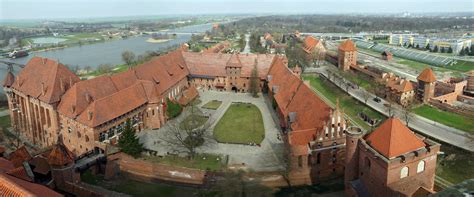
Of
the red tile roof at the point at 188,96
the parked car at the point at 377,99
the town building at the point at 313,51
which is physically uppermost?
the town building at the point at 313,51

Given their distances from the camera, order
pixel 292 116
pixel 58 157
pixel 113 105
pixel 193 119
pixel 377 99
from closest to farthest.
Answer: pixel 58 157 → pixel 292 116 → pixel 113 105 → pixel 193 119 → pixel 377 99

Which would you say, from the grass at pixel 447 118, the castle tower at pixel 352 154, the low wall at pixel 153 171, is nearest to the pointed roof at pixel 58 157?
the low wall at pixel 153 171

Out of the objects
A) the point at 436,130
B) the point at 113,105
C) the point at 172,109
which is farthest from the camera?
the point at 172,109

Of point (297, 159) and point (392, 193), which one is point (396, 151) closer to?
point (392, 193)

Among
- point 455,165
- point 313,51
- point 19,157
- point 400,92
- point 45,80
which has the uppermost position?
point 45,80

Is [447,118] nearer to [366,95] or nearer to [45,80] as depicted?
[366,95]

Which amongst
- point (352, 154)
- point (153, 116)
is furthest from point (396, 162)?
point (153, 116)

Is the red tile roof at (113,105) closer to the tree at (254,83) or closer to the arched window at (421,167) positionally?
the tree at (254,83)

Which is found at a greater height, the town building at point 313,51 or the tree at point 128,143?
the town building at point 313,51
